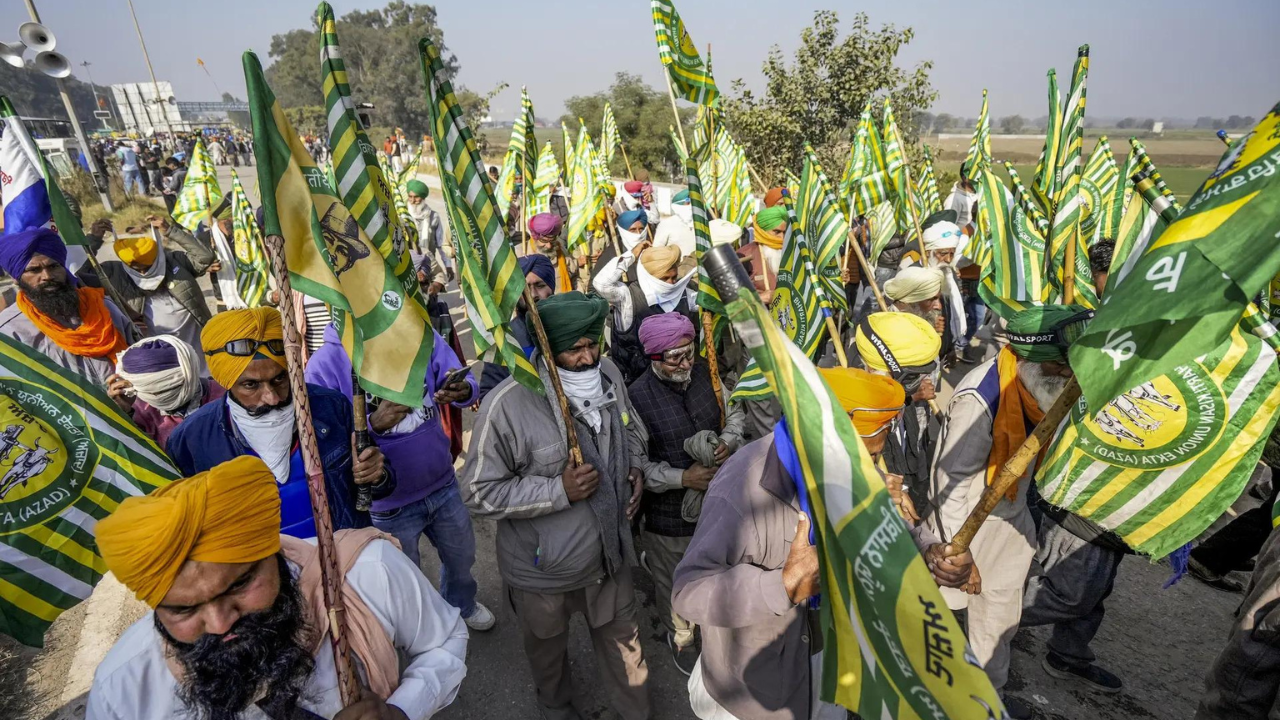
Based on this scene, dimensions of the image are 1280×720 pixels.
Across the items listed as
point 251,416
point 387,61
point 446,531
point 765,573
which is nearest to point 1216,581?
point 765,573

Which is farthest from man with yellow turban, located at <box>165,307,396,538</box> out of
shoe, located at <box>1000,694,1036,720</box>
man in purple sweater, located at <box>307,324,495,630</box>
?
shoe, located at <box>1000,694,1036,720</box>

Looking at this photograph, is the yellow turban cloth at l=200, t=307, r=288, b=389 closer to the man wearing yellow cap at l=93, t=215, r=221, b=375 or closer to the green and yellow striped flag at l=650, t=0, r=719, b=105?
the man wearing yellow cap at l=93, t=215, r=221, b=375

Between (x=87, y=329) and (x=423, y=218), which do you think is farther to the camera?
(x=423, y=218)

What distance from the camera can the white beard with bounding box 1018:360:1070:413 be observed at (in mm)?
2314

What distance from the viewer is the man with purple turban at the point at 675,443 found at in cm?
293

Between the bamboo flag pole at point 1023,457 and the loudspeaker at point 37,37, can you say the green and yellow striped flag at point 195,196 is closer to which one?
the loudspeaker at point 37,37

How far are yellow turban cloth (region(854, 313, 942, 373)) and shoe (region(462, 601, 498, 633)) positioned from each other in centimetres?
255

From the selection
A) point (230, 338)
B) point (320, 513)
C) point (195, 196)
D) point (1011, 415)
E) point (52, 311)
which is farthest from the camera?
point (195, 196)

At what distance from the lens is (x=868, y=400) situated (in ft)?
6.46

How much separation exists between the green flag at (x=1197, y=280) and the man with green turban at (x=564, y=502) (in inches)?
70.6

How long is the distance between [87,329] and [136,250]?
1.66 metres

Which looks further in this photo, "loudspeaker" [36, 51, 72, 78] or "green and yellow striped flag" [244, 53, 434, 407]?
"loudspeaker" [36, 51, 72, 78]

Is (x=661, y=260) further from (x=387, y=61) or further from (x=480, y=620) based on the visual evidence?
(x=387, y=61)

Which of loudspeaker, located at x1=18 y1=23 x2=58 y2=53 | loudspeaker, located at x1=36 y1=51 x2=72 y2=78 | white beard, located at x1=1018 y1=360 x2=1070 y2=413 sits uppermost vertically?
loudspeaker, located at x1=18 y1=23 x2=58 y2=53
